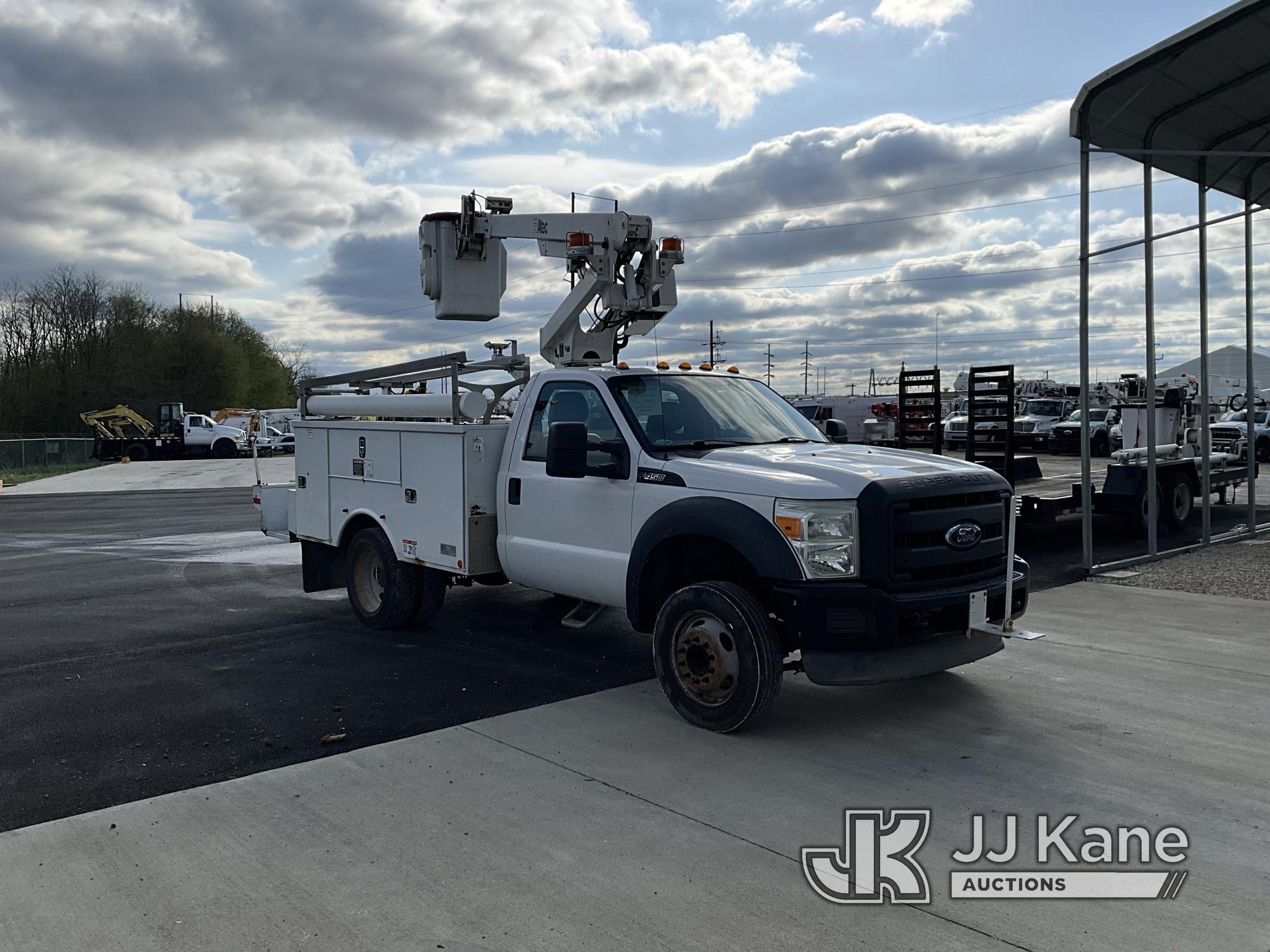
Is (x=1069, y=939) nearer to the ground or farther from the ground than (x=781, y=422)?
nearer to the ground

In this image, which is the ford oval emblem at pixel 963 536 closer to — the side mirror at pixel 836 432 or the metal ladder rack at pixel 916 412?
the side mirror at pixel 836 432

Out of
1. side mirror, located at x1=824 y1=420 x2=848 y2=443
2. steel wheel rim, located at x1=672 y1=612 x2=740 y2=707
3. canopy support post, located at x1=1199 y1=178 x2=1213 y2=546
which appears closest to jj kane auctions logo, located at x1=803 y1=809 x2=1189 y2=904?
steel wheel rim, located at x1=672 y1=612 x2=740 y2=707

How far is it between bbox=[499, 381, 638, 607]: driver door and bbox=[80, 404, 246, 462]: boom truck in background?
46.7m

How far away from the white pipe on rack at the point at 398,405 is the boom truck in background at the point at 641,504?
0.07 ft

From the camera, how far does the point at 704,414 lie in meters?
6.64

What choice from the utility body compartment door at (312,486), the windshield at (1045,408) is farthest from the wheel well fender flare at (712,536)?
the windshield at (1045,408)

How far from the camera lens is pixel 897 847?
4184 mm

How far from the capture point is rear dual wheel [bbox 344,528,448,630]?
8.13 metres

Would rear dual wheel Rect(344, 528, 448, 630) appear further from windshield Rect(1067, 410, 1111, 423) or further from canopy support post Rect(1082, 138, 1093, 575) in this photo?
windshield Rect(1067, 410, 1111, 423)

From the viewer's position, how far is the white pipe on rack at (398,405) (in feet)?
25.3

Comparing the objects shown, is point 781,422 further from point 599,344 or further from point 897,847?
point 897,847

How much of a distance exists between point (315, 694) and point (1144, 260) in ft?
35.0

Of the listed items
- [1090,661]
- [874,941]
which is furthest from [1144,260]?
[874,941]

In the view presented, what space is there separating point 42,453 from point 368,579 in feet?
140
